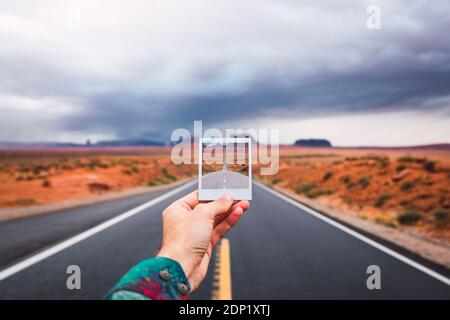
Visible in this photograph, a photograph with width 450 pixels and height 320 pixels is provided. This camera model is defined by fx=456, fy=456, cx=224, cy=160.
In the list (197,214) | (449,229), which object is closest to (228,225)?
(197,214)

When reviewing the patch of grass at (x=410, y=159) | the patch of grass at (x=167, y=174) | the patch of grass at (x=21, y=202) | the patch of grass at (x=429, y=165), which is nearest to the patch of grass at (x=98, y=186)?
the patch of grass at (x=167, y=174)

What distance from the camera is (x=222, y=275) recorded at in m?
8.74

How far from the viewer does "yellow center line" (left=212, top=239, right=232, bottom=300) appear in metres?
7.32

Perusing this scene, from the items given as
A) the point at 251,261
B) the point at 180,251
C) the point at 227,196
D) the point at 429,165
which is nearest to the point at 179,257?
the point at 180,251

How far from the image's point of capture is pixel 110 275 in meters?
8.51

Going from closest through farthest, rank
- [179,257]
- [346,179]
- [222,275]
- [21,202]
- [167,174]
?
[179,257]
[222,275]
[21,202]
[346,179]
[167,174]

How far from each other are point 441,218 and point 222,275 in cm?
1357

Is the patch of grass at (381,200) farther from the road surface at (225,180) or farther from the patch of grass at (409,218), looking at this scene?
the road surface at (225,180)

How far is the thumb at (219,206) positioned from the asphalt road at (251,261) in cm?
569

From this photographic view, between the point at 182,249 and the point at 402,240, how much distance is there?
12.6 m

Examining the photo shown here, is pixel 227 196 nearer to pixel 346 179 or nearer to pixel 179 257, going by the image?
pixel 179 257

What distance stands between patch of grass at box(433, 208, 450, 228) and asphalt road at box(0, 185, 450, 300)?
206 inches

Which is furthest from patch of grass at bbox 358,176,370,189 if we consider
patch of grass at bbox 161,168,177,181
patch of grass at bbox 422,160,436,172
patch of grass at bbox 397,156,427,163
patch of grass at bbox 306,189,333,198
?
patch of grass at bbox 161,168,177,181

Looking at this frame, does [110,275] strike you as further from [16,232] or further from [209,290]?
[16,232]
